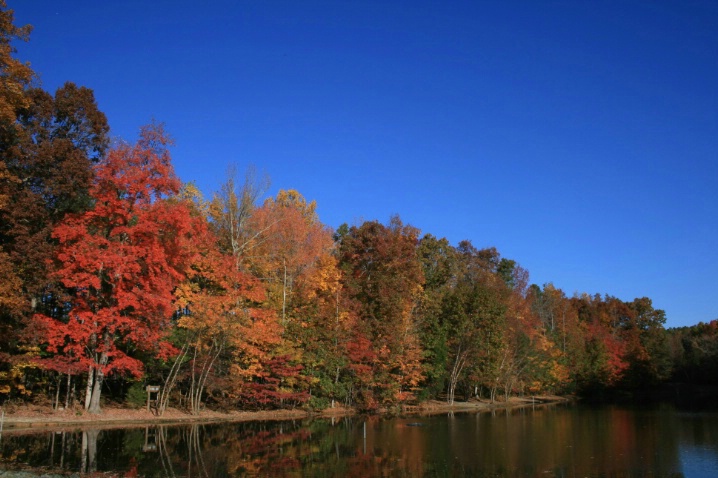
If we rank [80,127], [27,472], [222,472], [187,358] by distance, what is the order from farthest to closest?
[187,358] < [80,127] < [222,472] < [27,472]

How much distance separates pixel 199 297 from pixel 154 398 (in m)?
8.00

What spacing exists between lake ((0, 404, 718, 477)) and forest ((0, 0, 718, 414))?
5.68m

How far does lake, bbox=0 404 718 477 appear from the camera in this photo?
17.2 meters

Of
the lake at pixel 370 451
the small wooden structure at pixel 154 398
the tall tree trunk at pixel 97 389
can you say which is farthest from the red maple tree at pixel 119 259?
the lake at pixel 370 451

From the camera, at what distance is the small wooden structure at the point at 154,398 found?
3228cm

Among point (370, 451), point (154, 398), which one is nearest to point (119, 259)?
point (154, 398)

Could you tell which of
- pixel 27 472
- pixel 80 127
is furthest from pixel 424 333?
pixel 27 472

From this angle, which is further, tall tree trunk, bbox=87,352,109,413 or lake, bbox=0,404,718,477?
tall tree trunk, bbox=87,352,109,413

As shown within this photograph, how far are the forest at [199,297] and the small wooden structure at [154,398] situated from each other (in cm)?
41

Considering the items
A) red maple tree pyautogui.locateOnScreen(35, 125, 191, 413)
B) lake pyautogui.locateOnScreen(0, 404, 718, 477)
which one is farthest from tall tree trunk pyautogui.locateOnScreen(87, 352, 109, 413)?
lake pyautogui.locateOnScreen(0, 404, 718, 477)

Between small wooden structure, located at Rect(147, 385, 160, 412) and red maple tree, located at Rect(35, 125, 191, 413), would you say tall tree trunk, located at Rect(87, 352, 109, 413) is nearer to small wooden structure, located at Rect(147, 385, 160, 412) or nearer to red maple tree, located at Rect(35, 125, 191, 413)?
red maple tree, located at Rect(35, 125, 191, 413)

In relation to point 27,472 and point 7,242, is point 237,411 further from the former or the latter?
point 27,472

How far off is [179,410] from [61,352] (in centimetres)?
829

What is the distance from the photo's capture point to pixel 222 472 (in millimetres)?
16484
